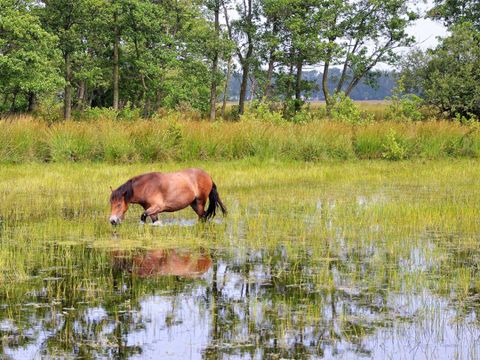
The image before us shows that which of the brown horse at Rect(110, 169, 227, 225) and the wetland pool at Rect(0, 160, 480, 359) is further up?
the brown horse at Rect(110, 169, 227, 225)

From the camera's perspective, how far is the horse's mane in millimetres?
11109

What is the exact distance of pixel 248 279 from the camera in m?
8.14

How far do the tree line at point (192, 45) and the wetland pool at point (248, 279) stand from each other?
95.7ft

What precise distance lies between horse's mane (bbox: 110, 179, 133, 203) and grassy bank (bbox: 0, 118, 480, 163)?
1036cm

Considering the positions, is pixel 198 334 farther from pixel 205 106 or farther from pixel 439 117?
pixel 205 106

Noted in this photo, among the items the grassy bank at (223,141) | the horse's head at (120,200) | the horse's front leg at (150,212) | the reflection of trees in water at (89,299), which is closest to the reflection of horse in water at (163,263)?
the reflection of trees in water at (89,299)

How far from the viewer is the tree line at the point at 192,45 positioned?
1709 inches

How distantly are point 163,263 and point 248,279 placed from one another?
1.29 m

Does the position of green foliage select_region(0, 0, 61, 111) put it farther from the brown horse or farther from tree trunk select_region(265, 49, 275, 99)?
the brown horse

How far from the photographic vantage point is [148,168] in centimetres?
2000

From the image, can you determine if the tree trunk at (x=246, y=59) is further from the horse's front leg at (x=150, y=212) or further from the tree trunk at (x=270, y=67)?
the horse's front leg at (x=150, y=212)

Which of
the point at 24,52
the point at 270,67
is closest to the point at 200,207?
the point at 24,52

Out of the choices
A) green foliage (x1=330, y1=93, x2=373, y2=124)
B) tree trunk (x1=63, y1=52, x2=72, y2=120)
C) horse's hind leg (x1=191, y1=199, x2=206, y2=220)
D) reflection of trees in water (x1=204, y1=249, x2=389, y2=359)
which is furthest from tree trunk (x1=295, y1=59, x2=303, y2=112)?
reflection of trees in water (x1=204, y1=249, x2=389, y2=359)

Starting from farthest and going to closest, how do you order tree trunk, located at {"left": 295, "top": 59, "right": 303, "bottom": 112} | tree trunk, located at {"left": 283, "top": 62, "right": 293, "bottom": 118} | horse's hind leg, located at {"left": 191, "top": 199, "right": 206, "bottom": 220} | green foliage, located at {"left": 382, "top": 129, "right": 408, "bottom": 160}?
tree trunk, located at {"left": 295, "top": 59, "right": 303, "bottom": 112}, tree trunk, located at {"left": 283, "top": 62, "right": 293, "bottom": 118}, green foliage, located at {"left": 382, "top": 129, "right": 408, "bottom": 160}, horse's hind leg, located at {"left": 191, "top": 199, "right": 206, "bottom": 220}
